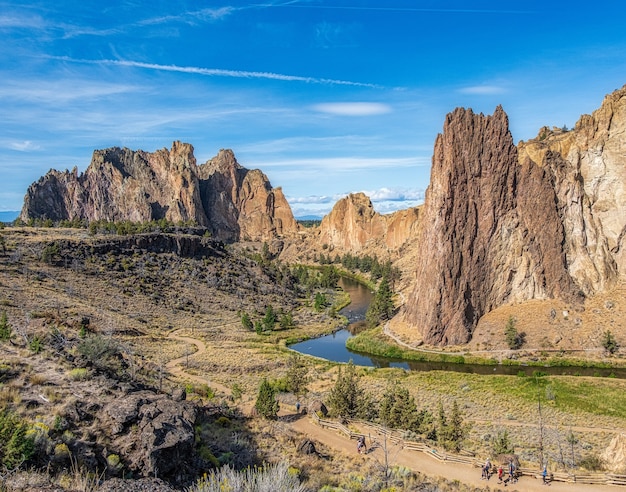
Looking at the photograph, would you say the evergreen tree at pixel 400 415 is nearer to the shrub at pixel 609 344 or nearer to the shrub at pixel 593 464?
the shrub at pixel 593 464

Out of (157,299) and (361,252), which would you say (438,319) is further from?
(361,252)

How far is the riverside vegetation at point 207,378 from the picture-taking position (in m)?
12.9

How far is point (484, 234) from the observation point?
2719 inches

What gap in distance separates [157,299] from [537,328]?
6101cm

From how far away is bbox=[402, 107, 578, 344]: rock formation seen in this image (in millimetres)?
66438

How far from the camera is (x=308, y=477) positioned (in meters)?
16.5

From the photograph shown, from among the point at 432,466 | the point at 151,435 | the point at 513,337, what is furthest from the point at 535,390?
the point at 151,435

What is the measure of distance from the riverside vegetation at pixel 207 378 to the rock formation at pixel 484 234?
13.6 m

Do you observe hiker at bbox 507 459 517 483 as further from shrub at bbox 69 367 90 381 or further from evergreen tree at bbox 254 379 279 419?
shrub at bbox 69 367 90 381

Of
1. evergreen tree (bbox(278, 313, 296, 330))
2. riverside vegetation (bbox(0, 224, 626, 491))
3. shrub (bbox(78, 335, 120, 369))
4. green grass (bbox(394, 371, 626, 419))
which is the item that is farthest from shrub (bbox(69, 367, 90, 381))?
evergreen tree (bbox(278, 313, 296, 330))

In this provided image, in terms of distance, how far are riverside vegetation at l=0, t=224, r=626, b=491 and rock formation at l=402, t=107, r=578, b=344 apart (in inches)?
536

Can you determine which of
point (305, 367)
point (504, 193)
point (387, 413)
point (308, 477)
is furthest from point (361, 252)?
point (308, 477)

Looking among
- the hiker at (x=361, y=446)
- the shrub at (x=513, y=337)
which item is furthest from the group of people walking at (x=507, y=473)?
the shrub at (x=513, y=337)

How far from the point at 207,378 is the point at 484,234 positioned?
154ft
